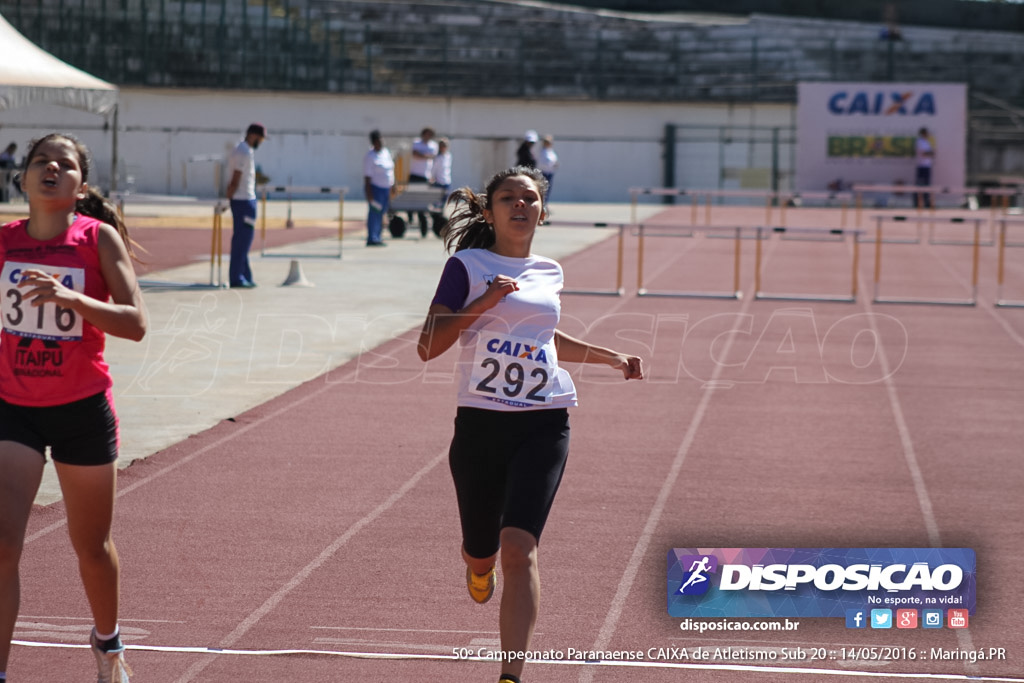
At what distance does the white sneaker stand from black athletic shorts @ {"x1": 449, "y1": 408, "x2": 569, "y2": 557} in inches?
47.0

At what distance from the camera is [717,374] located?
39.1 feet

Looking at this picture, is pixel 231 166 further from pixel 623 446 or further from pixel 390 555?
pixel 390 555

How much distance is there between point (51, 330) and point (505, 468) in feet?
4.93

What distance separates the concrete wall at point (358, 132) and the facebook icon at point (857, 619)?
37917 mm

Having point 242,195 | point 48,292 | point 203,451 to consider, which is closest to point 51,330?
point 48,292

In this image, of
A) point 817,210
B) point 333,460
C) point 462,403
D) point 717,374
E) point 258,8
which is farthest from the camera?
point 258,8

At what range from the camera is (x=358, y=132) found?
43875 millimetres

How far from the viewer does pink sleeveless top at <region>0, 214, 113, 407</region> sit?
4406mm

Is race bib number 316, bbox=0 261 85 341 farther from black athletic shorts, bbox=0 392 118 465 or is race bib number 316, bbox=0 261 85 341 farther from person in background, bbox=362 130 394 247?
person in background, bbox=362 130 394 247

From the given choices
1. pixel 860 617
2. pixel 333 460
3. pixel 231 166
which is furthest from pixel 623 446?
pixel 231 166

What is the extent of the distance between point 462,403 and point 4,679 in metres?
1.64

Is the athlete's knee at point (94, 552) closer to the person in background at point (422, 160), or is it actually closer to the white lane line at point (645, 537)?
the white lane line at point (645, 537)

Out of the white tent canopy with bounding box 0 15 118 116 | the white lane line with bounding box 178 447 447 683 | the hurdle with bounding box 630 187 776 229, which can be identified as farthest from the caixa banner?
the hurdle with bounding box 630 187 776 229

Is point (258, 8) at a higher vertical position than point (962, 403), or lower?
higher
